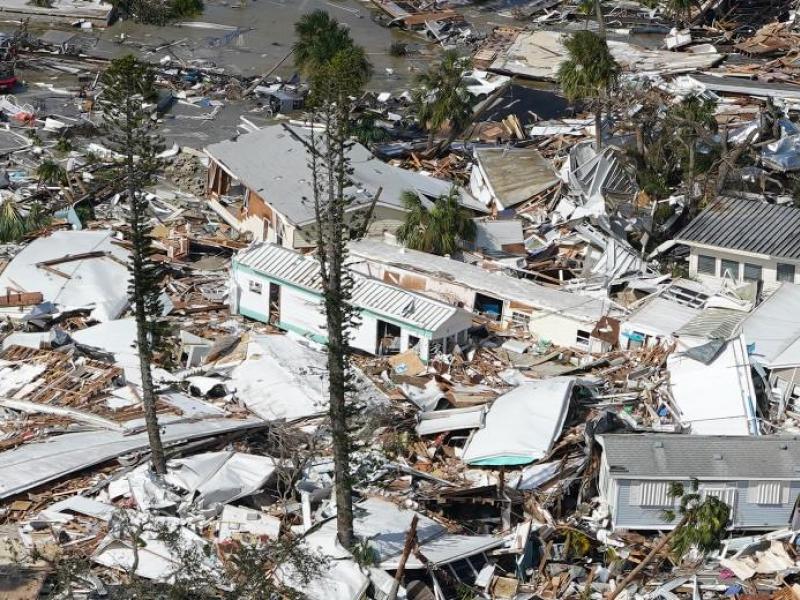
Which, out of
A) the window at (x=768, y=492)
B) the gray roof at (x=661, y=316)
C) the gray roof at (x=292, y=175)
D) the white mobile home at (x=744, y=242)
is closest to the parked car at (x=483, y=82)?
the gray roof at (x=292, y=175)

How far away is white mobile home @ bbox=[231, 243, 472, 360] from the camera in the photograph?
1425 inches

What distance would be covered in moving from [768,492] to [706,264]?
11.2 metres

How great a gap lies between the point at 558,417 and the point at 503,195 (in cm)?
1503

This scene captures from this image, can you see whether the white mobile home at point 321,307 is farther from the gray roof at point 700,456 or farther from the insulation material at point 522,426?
the gray roof at point 700,456

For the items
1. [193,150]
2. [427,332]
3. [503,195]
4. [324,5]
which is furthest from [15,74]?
[427,332]

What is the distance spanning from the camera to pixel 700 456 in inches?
1163

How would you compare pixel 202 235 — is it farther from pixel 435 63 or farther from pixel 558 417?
pixel 435 63

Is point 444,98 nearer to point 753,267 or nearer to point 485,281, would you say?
point 485,281

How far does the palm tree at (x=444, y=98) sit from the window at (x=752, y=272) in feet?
42.5

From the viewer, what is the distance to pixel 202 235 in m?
44.2

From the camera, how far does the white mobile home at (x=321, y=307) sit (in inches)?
1425

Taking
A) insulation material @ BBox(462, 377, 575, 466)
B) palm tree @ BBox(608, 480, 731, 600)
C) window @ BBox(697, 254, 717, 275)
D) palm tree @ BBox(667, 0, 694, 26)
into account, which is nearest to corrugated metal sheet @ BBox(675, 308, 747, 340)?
window @ BBox(697, 254, 717, 275)

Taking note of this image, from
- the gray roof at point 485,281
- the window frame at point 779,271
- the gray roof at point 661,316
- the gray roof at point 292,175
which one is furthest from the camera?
the gray roof at point 292,175

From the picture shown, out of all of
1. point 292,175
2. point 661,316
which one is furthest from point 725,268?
point 292,175
